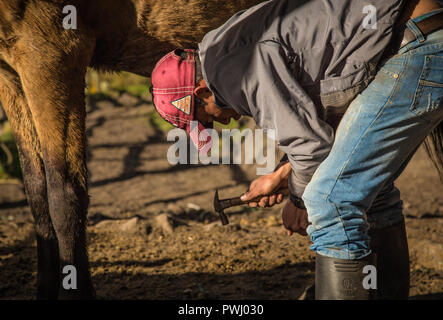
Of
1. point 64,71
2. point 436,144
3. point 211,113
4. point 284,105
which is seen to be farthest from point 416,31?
point 64,71

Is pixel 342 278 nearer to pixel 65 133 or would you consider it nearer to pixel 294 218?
pixel 294 218

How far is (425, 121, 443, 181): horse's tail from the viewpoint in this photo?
2652 mm

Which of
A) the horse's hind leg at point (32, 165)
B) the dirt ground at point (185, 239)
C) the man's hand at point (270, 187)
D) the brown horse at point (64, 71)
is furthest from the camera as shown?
the dirt ground at point (185, 239)

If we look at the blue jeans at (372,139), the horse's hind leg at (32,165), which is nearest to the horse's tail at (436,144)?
the blue jeans at (372,139)

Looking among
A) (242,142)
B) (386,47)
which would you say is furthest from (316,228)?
(242,142)

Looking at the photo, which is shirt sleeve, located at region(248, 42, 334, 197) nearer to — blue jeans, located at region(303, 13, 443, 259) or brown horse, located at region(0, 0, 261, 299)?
blue jeans, located at region(303, 13, 443, 259)

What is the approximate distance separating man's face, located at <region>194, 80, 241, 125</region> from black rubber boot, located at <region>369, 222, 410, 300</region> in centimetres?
82

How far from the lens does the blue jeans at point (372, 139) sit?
69.0 inches

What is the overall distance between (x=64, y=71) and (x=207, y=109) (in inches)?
36.6

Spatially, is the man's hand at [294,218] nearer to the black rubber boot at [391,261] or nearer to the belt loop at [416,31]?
the black rubber boot at [391,261]

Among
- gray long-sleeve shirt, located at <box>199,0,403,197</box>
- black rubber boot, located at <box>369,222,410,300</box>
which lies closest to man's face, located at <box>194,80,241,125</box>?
gray long-sleeve shirt, located at <box>199,0,403,197</box>

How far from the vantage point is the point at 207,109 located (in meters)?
2.07

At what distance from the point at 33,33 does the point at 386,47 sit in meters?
1.70

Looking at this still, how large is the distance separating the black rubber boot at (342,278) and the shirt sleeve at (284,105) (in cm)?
39
